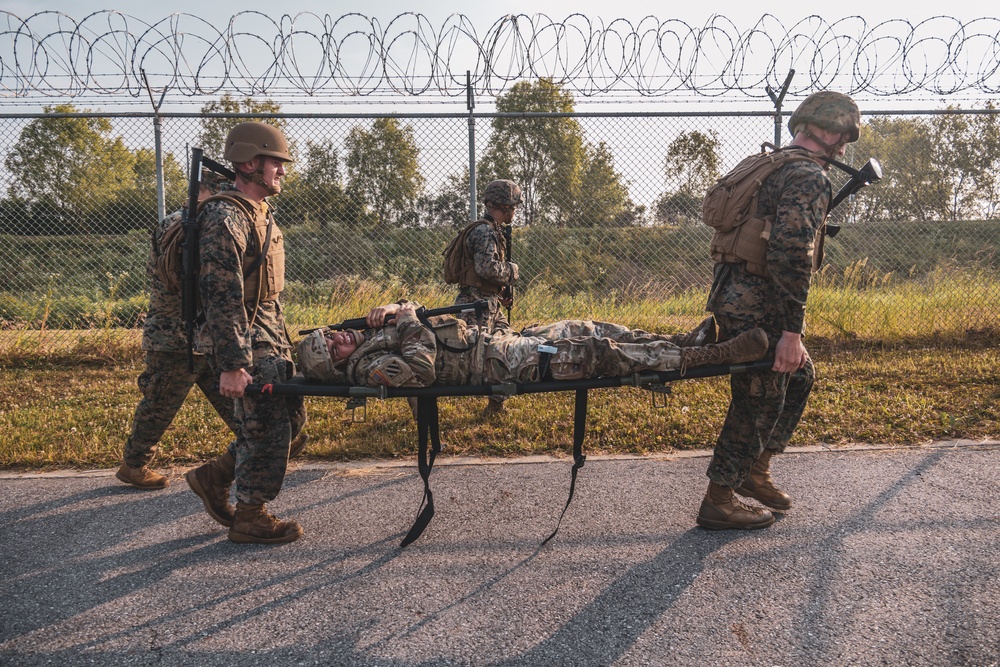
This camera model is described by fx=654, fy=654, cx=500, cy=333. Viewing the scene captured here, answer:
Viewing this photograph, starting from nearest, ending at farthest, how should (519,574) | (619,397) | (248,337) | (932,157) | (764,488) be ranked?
(519,574)
(248,337)
(764,488)
(619,397)
(932,157)

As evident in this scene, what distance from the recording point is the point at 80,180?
861cm

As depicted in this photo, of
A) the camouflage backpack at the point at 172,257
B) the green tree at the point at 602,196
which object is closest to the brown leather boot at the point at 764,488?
the camouflage backpack at the point at 172,257

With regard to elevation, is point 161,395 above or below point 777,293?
below

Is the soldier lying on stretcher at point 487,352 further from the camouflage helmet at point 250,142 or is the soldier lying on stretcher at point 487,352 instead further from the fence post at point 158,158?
the fence post at point 158,158

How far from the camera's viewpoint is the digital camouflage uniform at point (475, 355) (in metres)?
3.13

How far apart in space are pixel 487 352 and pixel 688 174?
5781 millimetres

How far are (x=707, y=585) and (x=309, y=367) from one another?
2.08 metres

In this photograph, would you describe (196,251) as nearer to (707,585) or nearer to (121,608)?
(121,608)

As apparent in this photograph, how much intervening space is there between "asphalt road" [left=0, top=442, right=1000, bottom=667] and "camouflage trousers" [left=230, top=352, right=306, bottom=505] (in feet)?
0.99

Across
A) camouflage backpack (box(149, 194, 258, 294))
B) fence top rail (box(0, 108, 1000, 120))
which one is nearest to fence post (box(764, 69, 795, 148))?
fence top rail (box(0, 108, 1000, 120))

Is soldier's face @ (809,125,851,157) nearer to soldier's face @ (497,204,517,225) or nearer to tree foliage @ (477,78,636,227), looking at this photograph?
soldier's face @ (497,204,517,225)

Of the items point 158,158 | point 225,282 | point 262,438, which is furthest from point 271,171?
point 158,158

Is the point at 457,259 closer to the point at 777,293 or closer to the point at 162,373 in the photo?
the point at 162,373

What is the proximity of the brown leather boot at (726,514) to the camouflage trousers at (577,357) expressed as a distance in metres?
0.68
